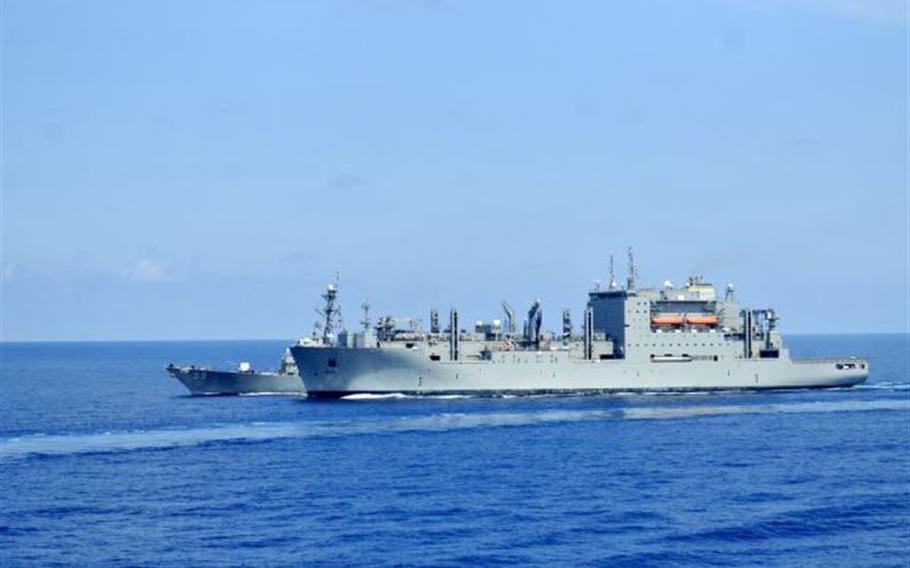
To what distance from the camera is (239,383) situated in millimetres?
82125

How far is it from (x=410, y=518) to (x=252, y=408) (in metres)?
35.2

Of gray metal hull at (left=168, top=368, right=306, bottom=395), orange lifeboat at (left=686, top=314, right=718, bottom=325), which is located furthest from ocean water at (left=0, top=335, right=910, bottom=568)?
orange lifeboat at (left=686, top=314, right=718, bottom=325)


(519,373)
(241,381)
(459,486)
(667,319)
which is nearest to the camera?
(459,486)

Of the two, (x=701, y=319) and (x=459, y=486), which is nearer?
(x=459, y=486)

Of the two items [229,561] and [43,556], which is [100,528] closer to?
[43,556]

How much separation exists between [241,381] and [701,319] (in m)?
28.5

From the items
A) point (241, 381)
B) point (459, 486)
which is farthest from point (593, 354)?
point (459, 486)

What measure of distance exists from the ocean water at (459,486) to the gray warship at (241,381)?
38.0 feet

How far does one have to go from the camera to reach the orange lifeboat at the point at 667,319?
264 feet

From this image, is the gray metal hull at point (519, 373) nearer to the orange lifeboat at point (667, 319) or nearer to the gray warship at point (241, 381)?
the orange lifeboat at point (667, 319)

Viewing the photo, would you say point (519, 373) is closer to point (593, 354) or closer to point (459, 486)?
point (593, 354)

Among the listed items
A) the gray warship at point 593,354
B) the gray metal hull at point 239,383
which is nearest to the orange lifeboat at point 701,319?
the gray warship at point 593,354

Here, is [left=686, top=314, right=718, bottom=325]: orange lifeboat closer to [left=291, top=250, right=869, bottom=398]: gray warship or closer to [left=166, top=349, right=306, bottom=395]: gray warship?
[left=291, top=250, right=869, bottom=398]: gray warship

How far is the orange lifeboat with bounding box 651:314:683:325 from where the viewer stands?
80.6 m
